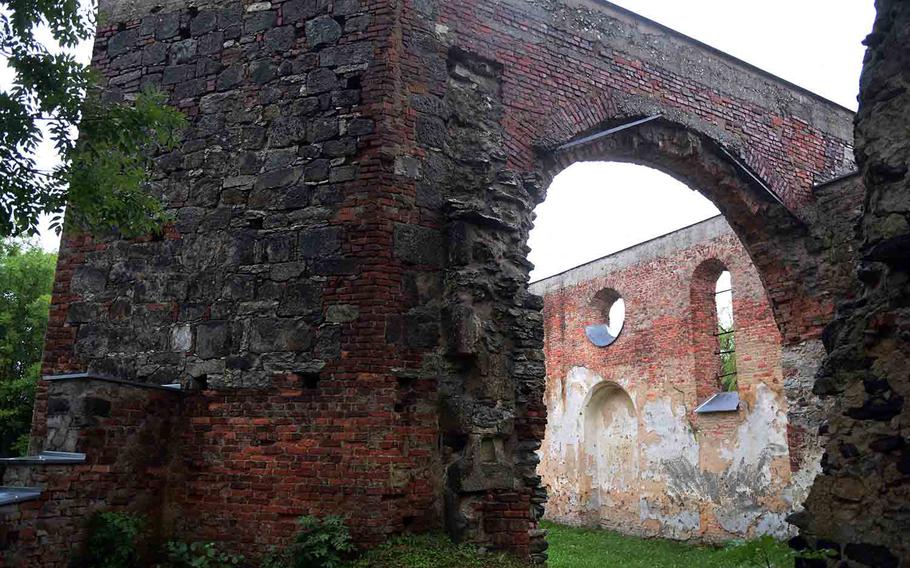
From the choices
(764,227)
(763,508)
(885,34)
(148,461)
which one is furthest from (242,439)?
(763,508)

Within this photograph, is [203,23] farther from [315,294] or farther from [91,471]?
[91,471]

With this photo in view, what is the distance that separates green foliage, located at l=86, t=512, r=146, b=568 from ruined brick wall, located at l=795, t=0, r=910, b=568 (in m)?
5.01

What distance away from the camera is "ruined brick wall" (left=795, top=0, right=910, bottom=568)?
370 cm

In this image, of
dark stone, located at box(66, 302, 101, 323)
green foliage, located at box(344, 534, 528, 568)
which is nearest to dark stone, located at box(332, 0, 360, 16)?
dark stone, located at box(66, 302, 101, 323)

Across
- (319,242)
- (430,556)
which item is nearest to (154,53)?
(319,242)

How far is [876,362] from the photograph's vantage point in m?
3.92

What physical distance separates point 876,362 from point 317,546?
421cm

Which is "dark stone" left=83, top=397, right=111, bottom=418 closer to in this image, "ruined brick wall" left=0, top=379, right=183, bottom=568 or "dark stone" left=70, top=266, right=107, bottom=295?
"ruined brick wall" left=0, top=379, right=183, bottom=568

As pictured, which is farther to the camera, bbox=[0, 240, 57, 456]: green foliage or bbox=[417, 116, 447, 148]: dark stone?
bbox=[0, 240, 57, 456]: green foliage

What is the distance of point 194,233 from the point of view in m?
7.21

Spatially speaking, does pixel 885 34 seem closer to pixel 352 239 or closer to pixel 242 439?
pixel 352 239

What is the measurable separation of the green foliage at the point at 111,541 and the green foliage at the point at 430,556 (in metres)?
1.84

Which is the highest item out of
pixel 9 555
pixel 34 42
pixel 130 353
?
pixel 34 42

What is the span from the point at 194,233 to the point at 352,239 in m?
1.70
